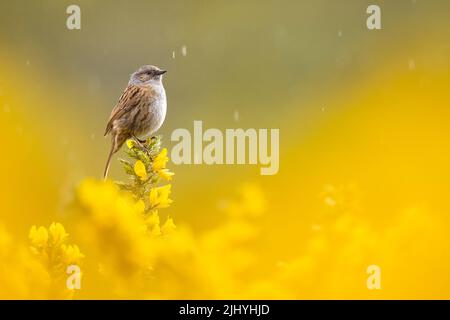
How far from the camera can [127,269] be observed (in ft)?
6.97

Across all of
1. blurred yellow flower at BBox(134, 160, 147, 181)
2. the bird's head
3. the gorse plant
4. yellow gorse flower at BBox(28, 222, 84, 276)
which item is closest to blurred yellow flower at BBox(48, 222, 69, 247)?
yellow gorse flower at BBox(28, 222, 84, 276)

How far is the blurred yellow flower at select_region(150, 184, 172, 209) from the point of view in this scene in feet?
8.38

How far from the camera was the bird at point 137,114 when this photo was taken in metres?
4.47

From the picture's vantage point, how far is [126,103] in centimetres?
459

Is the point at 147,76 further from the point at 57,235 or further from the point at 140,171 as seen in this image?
the point at 57,235

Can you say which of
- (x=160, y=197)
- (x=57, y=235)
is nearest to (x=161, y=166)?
(x=160, y=197)

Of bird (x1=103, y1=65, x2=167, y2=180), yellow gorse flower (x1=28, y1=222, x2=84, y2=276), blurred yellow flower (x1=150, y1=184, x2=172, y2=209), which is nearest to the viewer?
yellow gorse flower (x1=28, y1=222, x2=84, y2=276)

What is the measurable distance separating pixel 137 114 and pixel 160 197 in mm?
2028

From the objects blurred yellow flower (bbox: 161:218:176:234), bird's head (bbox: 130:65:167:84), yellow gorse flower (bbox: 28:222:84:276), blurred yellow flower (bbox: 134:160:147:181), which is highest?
bird's head (bbox: 130:65:167:84)

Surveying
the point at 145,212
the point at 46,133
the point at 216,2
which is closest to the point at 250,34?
the point at 216,2

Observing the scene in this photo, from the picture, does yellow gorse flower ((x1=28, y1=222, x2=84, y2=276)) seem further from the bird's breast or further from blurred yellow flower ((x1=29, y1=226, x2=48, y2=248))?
the bird's breast

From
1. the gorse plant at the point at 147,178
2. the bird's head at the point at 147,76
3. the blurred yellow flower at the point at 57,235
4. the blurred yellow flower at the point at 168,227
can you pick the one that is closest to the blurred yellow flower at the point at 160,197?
the gorse plant at the point at 147,178

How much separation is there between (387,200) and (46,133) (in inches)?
115

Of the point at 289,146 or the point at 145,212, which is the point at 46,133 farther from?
the point at 145,212
